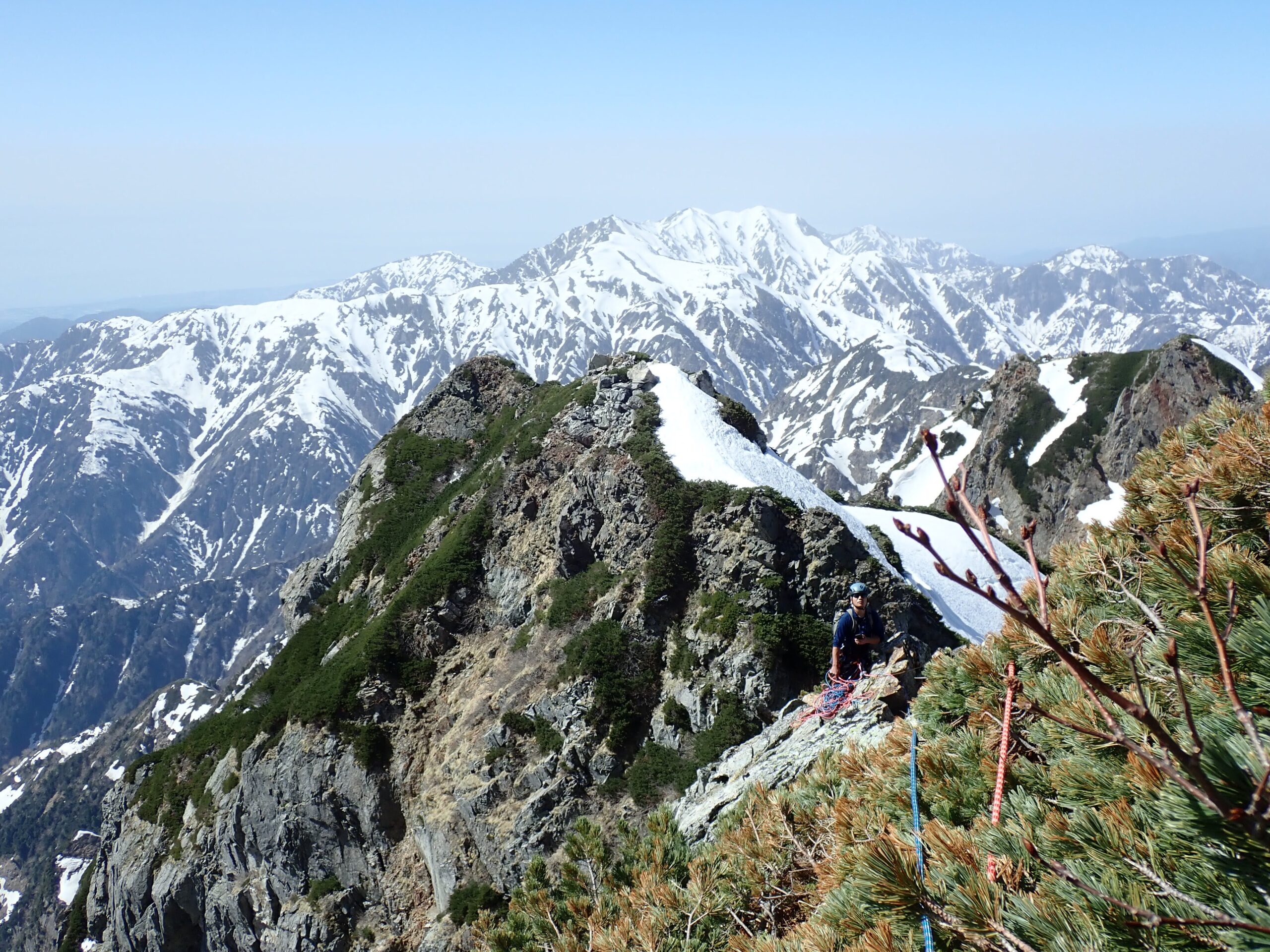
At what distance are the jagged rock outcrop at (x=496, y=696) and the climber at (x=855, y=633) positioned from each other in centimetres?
1150

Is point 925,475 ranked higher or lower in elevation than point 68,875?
higher

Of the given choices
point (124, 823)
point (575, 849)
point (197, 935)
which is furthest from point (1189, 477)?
point (124, 823)

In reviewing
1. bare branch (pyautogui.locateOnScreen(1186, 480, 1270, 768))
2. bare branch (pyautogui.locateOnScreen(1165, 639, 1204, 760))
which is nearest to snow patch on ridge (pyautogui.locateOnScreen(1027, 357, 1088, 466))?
bare branch (pyautogui.locateOnScreen(1186, 480, 1270, 768))

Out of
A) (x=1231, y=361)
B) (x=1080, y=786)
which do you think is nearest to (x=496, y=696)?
(x=1080, y=786)

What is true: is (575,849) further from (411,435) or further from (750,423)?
(411,435)

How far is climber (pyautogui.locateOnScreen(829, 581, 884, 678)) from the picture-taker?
15.0m

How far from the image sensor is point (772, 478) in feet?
117

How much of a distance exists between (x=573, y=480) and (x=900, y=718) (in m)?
31.4

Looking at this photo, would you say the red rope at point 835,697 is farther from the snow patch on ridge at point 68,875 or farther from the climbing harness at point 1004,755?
the snow patch on ridge at point 68,875

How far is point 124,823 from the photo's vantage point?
44188 millimetres

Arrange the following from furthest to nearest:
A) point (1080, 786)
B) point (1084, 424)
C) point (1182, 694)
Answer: point (1084, 424) < point (1080, 786) < point (1182, 694)

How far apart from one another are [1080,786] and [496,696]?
100ft

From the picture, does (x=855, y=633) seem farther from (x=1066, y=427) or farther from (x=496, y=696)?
(x=1066, y=427)

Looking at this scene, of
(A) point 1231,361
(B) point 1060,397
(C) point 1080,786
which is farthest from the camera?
(B) point 1060,397
